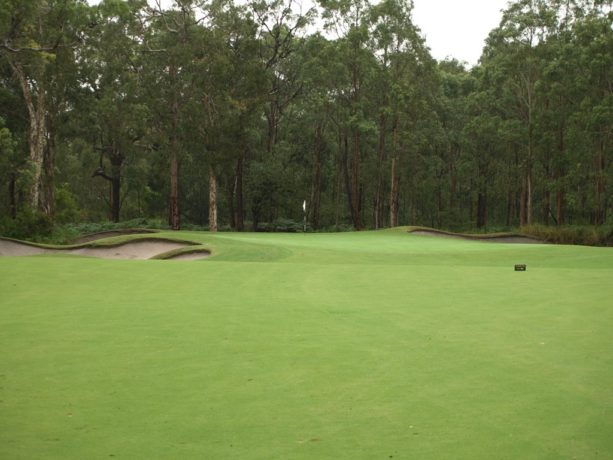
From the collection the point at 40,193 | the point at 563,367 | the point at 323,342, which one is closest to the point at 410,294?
the point at 323,342

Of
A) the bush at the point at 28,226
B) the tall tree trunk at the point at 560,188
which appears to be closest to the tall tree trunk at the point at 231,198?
the bush at the point at 28,226

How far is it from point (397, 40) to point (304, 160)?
45.1 ft

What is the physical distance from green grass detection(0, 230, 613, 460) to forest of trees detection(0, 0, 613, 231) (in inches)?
898

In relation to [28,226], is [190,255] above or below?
below

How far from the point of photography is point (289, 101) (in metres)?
52.1

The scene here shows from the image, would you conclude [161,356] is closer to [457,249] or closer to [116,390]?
[116,390]

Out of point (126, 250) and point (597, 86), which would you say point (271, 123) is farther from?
point (126, 250)


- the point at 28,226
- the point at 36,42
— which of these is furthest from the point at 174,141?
the point at 28,226

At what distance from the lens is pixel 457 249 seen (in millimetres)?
25344

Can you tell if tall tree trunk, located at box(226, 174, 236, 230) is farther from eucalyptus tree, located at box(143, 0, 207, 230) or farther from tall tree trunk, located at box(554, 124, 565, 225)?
tall tree trunk, located at box(554, 124, 565, 225)

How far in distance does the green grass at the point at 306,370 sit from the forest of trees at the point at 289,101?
22818 mm

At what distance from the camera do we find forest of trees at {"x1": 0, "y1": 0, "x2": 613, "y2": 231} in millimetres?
39969

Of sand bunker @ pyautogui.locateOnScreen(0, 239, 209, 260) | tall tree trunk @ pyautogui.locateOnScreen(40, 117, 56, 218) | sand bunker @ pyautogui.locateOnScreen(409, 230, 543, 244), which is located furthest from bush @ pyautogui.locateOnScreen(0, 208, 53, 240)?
sand bunker @ pyautogui.locateOnScreen(409, 230, 543, 244)

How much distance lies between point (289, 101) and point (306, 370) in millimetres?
46744
